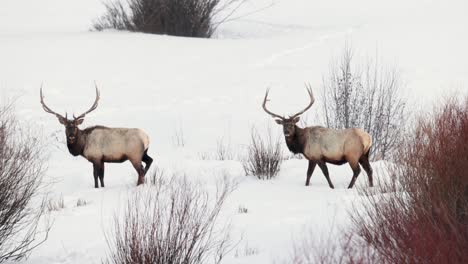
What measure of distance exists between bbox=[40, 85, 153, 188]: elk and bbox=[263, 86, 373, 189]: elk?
1.81 m

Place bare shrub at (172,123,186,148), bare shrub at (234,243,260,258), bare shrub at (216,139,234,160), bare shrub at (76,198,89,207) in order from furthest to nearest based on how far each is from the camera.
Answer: bare shrub at (172,123,186,148) → bare shrub at (216,139,234,160) → bare shrub at (76,198,89,207) → bare shrub at (234,243,260,258)

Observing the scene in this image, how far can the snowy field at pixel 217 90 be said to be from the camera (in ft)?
23.9

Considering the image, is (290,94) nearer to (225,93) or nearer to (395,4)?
(225,93)

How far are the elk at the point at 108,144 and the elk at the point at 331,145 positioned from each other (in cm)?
181

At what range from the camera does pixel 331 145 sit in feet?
29.0

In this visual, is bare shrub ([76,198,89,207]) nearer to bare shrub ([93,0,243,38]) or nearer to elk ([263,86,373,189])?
elk ([263,86,373,189])

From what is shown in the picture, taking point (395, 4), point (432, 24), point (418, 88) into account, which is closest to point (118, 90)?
point (418, 88)

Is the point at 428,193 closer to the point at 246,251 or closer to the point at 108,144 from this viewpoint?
the point at 246,251

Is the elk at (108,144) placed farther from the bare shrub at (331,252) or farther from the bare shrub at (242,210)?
the bare shrub at (331,252)

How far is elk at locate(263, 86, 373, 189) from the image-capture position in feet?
28.6

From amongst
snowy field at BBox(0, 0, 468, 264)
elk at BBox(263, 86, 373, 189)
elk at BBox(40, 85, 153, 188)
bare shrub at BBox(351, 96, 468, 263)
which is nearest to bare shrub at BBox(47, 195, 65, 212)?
snowy field at BBox(0, 0, 468, 264)

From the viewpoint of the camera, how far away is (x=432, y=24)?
1036 inches

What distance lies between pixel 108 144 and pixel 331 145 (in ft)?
8.93

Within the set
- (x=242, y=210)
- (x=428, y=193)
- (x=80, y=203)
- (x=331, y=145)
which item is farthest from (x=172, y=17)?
(x=428, y=193)
